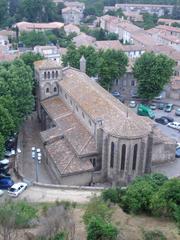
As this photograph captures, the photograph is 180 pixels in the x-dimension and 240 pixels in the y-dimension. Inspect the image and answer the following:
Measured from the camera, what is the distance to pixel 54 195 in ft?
146

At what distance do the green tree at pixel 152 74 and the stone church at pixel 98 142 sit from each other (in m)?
18.0

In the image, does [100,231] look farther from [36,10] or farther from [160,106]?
[36,10]

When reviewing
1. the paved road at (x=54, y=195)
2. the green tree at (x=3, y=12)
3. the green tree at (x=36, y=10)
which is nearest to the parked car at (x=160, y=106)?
the paved road at (x=54, y=195)

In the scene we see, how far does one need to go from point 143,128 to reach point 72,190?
39.7ft

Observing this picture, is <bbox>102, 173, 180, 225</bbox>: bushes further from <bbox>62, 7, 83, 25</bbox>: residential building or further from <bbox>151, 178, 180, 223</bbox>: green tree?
<bbox>62, 7, 83, 25</bbox>: residential building

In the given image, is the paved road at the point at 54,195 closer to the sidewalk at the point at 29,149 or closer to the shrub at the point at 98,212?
the sidewalk at the point at 29,149

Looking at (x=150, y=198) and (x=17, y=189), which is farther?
(x=17, y=189)

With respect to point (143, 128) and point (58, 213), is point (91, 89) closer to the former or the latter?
point (143, 128)

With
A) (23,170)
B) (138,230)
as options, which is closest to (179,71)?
(23,170)

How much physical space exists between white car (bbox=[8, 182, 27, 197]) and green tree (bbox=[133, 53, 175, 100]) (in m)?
36.9

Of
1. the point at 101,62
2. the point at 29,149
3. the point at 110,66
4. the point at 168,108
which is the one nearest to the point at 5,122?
the point at 29,149

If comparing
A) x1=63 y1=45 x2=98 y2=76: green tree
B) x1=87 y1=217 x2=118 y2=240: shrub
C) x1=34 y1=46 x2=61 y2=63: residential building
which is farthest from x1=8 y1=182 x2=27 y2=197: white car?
x1=34 y1=46 x2=61 y2=63: residential building

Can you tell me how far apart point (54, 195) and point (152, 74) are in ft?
122

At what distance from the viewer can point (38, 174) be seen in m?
51.7
